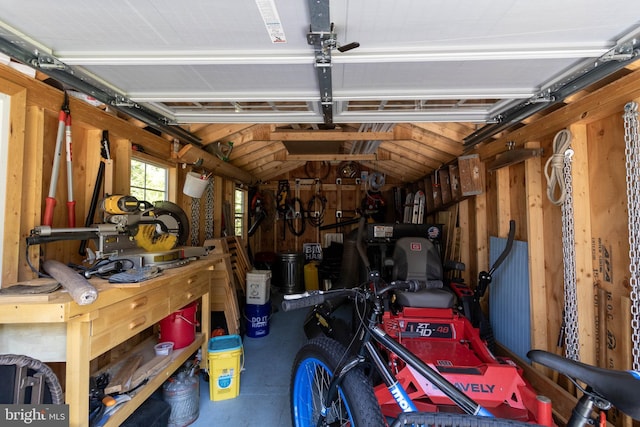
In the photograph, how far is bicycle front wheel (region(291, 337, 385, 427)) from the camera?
4.41 ft

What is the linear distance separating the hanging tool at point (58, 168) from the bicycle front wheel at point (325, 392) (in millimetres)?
1740

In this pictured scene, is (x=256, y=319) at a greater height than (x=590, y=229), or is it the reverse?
(x=590, y=229)

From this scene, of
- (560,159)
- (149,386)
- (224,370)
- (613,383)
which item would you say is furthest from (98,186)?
(560,159)

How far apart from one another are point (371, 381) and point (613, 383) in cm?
96

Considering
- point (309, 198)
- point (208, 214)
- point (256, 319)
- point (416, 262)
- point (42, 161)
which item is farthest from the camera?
point (309, 198)

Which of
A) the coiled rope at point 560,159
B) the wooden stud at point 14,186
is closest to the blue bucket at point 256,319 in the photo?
the wooden stud at point 14,186

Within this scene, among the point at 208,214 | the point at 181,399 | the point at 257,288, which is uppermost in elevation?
the point at 208,214

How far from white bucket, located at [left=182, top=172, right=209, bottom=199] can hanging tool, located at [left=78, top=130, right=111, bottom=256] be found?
1.01m

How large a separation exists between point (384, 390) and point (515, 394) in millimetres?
A: 871

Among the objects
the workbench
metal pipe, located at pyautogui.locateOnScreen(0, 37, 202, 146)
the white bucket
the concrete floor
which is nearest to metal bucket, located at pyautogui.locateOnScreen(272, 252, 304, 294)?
the concrete floor

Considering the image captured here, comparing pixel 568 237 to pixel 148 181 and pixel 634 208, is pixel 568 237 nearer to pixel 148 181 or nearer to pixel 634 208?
pixel 634 208

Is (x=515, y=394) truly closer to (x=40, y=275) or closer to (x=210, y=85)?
(x=210, y=85)

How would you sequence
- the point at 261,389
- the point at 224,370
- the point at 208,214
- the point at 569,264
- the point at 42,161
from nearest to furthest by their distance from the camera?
the point at 42,161, the point at 569,264, the point at 224,370, the point at 261,389, the point at 208,214

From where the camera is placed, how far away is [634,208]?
1.66 metres
